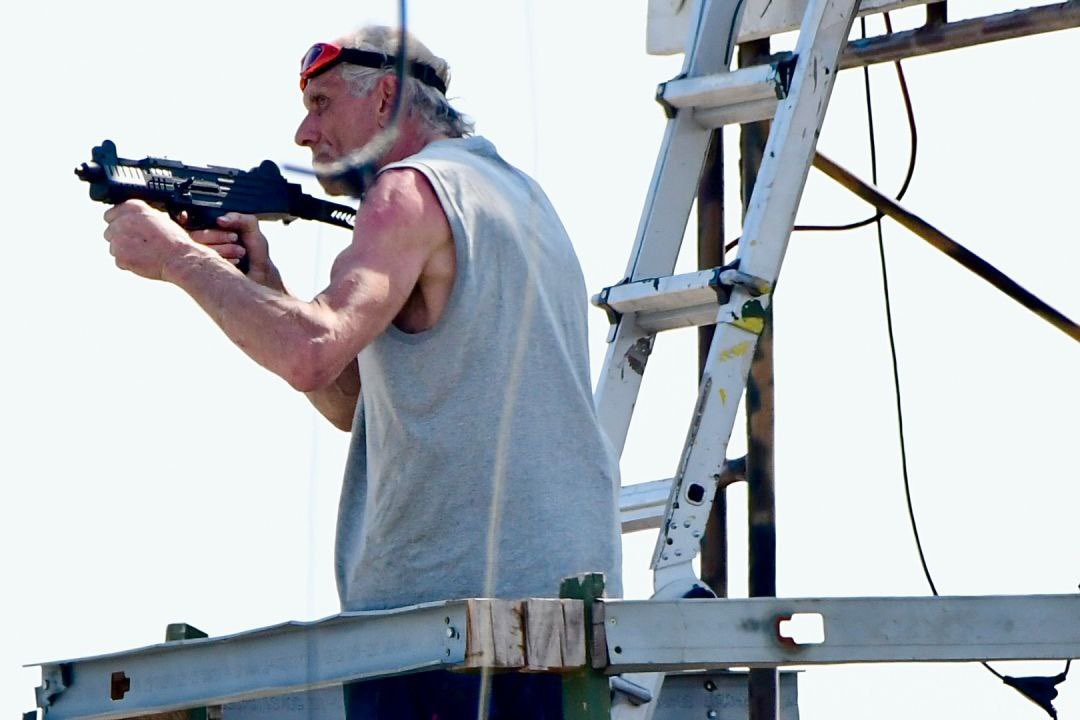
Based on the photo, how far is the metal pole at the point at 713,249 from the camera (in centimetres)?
579

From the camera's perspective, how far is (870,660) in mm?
3262

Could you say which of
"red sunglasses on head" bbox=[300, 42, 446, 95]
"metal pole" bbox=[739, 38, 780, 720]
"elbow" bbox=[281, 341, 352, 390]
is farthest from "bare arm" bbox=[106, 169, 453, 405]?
"metal pole" bbox=[739, 38, 780, 720]

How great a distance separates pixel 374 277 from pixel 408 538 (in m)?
0.47

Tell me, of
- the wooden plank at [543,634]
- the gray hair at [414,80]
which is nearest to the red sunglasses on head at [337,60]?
the gray hair at [414,80]

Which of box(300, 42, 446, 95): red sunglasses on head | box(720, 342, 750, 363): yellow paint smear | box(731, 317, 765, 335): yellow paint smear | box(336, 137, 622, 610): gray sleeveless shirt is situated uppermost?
box(300, 42, 446, 95): red sunglasses on head

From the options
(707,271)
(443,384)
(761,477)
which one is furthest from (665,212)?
(443,384)

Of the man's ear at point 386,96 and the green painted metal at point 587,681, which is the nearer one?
the green painted metal at point 587,681

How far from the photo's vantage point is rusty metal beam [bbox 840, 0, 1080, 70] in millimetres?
5266

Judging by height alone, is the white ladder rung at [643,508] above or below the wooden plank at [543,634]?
above

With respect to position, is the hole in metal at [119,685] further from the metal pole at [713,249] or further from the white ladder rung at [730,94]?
the metal pole at [713,249]

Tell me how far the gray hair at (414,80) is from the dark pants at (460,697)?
1.12 m

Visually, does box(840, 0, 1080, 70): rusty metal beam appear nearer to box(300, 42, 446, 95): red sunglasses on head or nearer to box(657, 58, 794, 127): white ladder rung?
box(657, 58, 794, 127): white ladder rung

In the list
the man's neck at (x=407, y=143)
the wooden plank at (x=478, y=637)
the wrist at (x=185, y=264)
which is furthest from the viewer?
the man's neck at (x=407, y=143)

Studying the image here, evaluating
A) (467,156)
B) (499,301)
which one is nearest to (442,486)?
(499,301)
